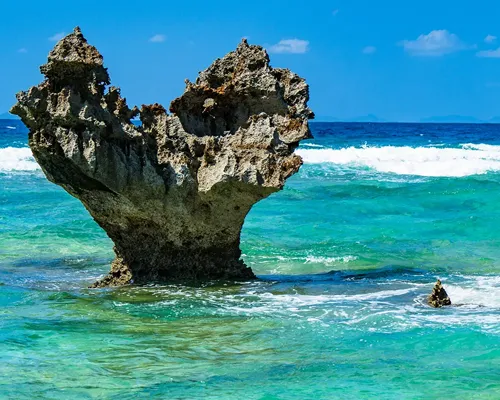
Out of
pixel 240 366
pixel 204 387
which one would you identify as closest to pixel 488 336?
pixel 240 366

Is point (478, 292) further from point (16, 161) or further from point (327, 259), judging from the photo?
point (16, 161)

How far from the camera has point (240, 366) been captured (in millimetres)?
6867

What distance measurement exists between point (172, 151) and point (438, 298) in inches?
132

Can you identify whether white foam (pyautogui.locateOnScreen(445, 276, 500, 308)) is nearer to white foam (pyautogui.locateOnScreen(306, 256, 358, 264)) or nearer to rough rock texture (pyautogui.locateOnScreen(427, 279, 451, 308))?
rough rock texture (pyautogui.locateOnScreen(427, 279, 451, 308))

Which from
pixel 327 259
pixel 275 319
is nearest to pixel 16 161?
pixel 327 259

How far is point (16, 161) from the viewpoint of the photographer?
32.6m

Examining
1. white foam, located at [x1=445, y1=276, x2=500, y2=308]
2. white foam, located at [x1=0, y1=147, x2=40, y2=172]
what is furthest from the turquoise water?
white foam, located at [x1=0, y1=147, x2=40, y2=172]

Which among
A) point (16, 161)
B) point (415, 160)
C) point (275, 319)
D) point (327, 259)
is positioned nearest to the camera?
point (275, 319)

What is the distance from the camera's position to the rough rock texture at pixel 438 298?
895cm

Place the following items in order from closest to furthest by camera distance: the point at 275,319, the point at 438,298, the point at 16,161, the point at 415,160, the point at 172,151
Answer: the point at 275,319, the point at 438,298, the point at 172,151, the point at 16,161, the point at 415,160

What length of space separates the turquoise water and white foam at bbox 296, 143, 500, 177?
46.8 feet

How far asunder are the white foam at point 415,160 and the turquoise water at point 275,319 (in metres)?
14.3

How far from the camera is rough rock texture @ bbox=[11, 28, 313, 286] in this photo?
9.27m

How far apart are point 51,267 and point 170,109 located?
11.2 ft
